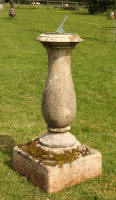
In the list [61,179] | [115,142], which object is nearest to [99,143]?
[115,142]

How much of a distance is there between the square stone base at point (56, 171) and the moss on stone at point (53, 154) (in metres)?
0.06

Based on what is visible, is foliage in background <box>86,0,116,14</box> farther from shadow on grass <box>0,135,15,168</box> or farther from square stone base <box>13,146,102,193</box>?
square stone base <box>13,146,102,193</box>

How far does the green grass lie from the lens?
16.0 feet

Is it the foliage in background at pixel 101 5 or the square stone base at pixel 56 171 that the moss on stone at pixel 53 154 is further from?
the foliage in background at pixel 101 5

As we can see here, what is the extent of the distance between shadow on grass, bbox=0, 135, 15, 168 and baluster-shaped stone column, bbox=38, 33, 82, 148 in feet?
2.67

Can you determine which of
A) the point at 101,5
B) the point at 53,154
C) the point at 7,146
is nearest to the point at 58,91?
the point at 53,154

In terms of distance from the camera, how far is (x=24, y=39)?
1978 centimetres

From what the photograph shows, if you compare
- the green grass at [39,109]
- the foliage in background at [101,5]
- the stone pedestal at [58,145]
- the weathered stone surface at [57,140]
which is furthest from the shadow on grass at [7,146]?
the foliage in background at [101,5]

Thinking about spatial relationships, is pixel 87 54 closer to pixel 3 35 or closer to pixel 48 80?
pixel 3 35

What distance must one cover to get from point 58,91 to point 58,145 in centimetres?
75

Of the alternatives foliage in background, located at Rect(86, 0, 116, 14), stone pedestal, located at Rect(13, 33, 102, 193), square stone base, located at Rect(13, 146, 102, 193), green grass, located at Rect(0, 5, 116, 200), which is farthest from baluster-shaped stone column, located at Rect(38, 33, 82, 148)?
foliage in background, located at Rect(86, 0, 116, 14)

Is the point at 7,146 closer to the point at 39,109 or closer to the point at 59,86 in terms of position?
the point at 59,86

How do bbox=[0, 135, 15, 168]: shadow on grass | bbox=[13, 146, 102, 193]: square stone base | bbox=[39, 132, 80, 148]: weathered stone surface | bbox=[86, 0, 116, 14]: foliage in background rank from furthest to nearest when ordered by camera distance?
bbox=[86, 0, 116, 14]: foliage in background
bbox=[0, 135, 15, 168]: shadow on grass
bbox=[39, 132, 80, 148]: weathered stone surface
bbox=[13, 146, 102, 193]: square stone base

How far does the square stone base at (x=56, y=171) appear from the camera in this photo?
15.3ft
